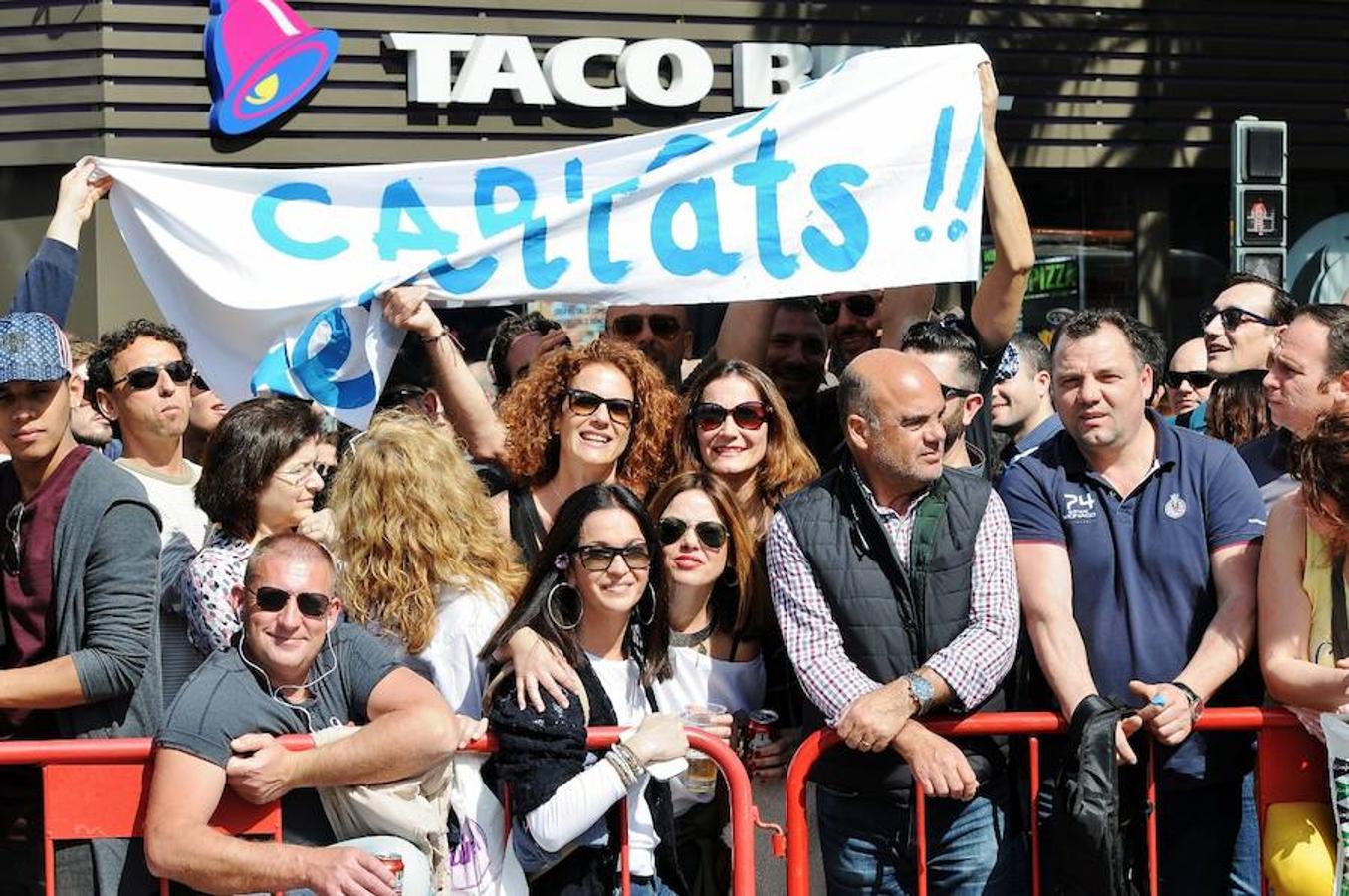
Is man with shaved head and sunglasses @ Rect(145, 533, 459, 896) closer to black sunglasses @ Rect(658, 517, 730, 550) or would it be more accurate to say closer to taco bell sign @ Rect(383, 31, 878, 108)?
black sunglasses @ Rect(658, 517, 730, 550)

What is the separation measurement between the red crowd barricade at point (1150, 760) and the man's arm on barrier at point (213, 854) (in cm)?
112

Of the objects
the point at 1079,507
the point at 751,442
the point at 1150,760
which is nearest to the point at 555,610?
the point at 751,442

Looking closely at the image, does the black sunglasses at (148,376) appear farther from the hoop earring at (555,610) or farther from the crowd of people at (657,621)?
the hoop earring at (555,610)

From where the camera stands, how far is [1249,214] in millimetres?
11898

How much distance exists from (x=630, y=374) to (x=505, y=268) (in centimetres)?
64

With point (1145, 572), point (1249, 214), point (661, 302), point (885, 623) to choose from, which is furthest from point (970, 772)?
point (1249, 214)

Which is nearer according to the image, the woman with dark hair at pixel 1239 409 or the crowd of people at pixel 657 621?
the crowd of people at pixel 657 621

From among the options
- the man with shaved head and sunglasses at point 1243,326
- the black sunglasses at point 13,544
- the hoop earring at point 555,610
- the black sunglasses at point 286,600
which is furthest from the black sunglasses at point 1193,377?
the black sunglasses at point 13,544

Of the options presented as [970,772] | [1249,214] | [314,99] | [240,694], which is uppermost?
[314,99]

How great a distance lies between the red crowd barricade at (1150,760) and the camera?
4.71 metres

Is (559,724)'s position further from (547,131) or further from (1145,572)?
(547,131)

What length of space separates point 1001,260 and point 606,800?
7.57 ft

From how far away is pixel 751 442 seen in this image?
553 cm

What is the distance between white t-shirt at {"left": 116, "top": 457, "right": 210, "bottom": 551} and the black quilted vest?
2.09 meters
